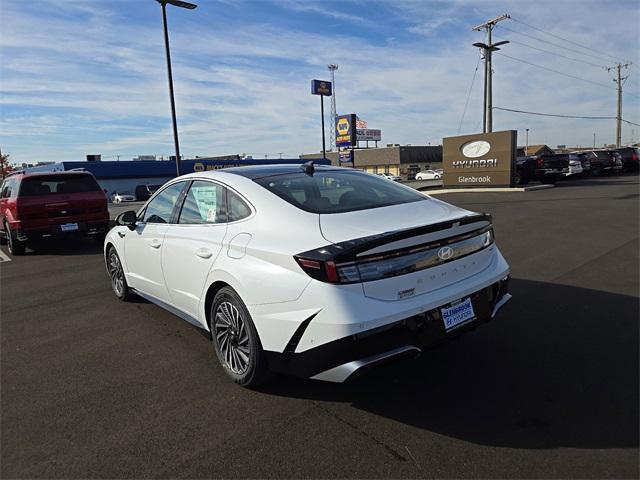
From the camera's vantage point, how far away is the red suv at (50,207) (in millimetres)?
9133

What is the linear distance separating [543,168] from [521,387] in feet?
75.8

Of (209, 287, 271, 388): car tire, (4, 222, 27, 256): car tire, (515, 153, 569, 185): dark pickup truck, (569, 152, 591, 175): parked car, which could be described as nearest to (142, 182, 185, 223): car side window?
(209, 287, 271, 388): car tire

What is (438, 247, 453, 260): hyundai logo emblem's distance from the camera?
3.01 metres

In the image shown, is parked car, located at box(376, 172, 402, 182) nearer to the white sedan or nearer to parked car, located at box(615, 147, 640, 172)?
the white sedan

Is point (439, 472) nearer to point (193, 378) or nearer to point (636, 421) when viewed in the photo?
point (636, 421)

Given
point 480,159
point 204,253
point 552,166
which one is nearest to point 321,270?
point 204,253

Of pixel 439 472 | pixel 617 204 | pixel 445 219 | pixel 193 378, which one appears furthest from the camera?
pixel 617 204

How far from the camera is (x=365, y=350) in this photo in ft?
8.80

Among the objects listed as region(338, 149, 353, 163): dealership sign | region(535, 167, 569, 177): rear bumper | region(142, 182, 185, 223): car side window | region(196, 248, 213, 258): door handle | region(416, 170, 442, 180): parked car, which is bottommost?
region(416, 170, 442, 180): parked car

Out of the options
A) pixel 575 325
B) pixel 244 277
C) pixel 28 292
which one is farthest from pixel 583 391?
pixel 28 292

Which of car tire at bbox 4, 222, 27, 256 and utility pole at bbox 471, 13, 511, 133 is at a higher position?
utility pole at bbox 471, 13, 511, 133

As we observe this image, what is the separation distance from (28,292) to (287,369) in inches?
206

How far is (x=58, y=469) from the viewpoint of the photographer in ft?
8.34

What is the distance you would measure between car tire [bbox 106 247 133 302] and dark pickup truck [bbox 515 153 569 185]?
71.1ft
